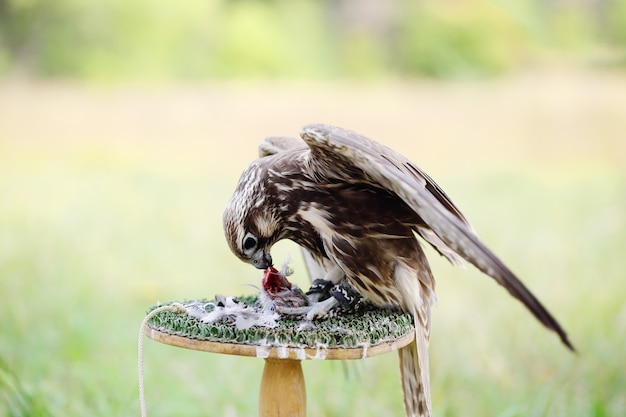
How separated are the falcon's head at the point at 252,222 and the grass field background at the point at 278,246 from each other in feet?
1.02

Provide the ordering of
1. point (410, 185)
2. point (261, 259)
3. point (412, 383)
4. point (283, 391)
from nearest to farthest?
point (410, 185)
point (283, 391)
point (261, 259)
point (412, 383)

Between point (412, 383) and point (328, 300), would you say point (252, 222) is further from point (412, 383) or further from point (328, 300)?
point (412, 383)

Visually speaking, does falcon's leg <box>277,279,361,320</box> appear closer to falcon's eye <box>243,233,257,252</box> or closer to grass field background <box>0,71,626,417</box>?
falcon's eye <box>243,233,257,252</box>

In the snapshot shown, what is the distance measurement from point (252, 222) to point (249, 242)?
6 cm

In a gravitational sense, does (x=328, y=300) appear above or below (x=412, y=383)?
above

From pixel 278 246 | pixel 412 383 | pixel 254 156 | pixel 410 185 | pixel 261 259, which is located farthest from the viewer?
pixel 254 156

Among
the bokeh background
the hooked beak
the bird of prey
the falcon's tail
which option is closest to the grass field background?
the bokeh background

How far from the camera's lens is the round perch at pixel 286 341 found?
5.78ft

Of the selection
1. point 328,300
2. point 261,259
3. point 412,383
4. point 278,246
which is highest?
point 261,259

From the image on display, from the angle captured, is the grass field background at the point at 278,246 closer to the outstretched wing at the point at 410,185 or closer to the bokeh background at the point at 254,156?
the bokeh background at the point at 254,156

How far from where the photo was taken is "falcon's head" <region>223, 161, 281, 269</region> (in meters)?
2.04

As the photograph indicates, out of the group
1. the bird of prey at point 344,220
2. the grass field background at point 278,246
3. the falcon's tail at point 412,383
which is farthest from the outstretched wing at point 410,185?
the grass field background at point 278,246

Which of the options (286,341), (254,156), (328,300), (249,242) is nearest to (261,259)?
(249,242)

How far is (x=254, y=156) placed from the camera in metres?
7.21
